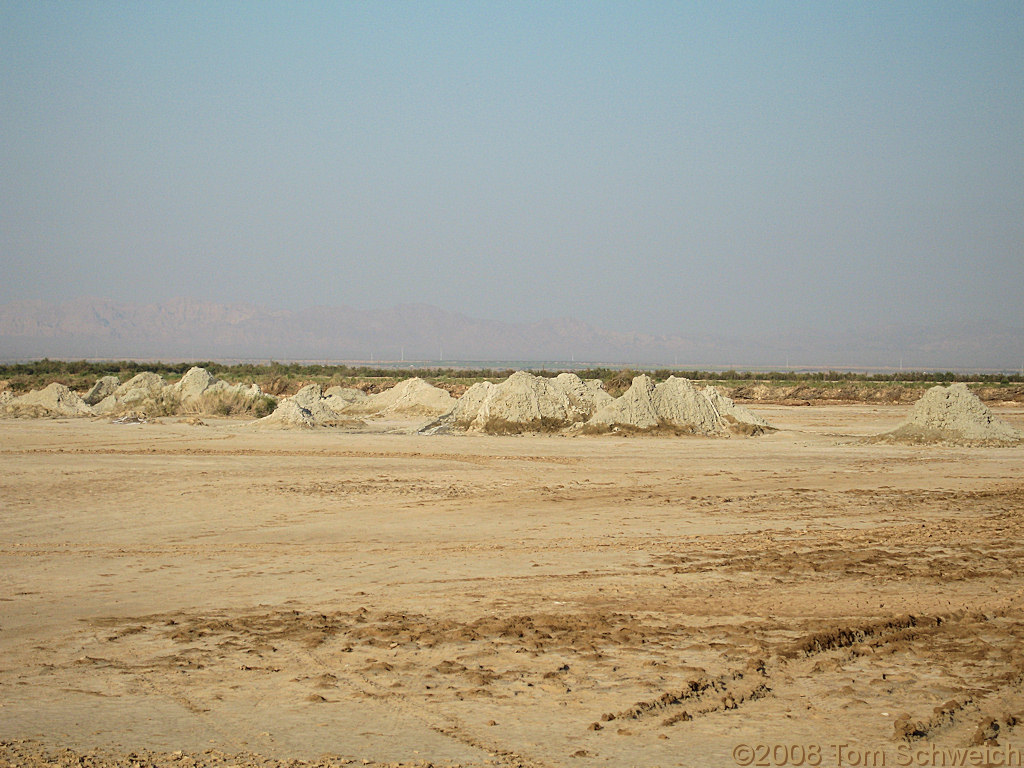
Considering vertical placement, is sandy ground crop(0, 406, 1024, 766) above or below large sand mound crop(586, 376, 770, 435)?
below

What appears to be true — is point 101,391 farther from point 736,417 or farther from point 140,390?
point 736,417

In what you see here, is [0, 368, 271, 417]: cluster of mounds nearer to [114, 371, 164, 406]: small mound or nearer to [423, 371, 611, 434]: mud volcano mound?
[114, 371, 164, 406]: small mound

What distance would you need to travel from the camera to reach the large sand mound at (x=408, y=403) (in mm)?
37125

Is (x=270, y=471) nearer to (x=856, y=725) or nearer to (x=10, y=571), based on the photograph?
(x=10, y=571)

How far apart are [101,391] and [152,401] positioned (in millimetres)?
5255

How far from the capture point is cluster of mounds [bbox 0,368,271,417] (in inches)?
1404

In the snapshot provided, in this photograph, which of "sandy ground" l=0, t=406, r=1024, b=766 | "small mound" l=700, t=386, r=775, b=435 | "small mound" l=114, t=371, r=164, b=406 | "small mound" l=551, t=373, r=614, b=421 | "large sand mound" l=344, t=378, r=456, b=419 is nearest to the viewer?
"sandy ground" l=0, t=406, r=1024, b=766

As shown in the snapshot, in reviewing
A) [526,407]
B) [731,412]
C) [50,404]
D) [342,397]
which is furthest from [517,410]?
[50,404]

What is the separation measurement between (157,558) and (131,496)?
5108 mm

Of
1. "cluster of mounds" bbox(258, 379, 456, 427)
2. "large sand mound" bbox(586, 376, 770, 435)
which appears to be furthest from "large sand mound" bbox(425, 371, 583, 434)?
"cluster of mounds" bbox(258, 379, 456, 427)

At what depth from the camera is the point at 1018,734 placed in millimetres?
5168

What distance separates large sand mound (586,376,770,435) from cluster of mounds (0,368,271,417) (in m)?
15.5

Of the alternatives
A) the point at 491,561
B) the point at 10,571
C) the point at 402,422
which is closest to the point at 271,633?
the point at 491,561

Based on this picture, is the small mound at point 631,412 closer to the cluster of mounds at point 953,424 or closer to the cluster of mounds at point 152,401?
the cluster of mounds at point 953,424
